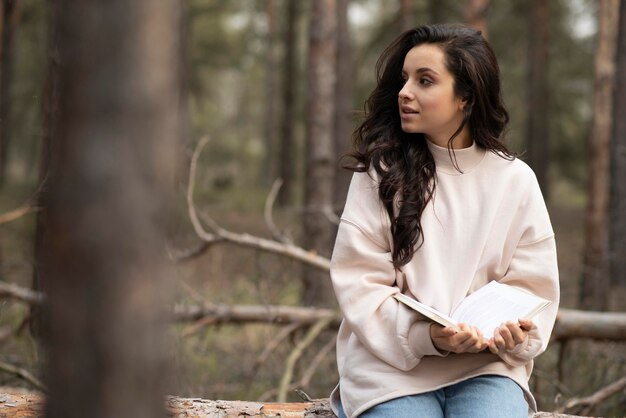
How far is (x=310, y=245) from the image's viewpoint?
7.93m

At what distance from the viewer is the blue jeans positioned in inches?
101

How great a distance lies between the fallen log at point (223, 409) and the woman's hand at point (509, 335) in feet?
2.16

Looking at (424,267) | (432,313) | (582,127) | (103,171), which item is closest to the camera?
(103,171)

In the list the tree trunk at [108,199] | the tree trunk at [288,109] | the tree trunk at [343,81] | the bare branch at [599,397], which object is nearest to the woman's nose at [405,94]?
the tree trunk at [108,199]

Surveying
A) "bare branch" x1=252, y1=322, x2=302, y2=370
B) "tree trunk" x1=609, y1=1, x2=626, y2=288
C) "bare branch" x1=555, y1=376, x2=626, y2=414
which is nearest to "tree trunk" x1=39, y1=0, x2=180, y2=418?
"bare branch" x1=555, y1=376, x2=626, y2=414

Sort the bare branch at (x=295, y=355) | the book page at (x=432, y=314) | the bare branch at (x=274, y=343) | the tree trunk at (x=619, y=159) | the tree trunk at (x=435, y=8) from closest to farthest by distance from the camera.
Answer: the book page at (x=432, y=314) < the bare branch at (x=295, y=355) < the bare branch at (x=274, y=343) < the tree trunk at (x=619, y=159) < the tree trunk at (x=435, y=8)

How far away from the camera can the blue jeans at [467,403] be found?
2576 millimetres

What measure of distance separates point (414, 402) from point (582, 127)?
1810cm

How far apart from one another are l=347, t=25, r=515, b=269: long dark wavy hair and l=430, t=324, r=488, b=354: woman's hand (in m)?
0.32

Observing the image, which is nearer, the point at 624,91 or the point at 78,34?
the point at 78,34

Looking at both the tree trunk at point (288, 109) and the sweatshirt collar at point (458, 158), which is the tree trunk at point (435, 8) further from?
the sweatshirt collar at point (458, 158)

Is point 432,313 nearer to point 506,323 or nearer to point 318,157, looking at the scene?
point 506,323

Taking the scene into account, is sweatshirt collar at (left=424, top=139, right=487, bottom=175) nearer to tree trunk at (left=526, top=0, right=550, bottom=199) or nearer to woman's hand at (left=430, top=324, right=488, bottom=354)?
woman's hand at (left=430, top=324, right=488, bottom=354)

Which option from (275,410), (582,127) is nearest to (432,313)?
(275,410)
